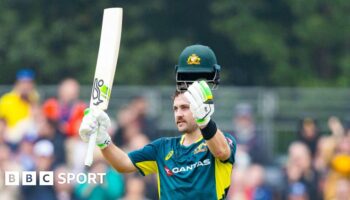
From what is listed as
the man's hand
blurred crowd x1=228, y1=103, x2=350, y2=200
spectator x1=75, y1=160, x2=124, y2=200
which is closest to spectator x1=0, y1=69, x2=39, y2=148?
spectator x1=75, y1=160, x2=124, y2=200

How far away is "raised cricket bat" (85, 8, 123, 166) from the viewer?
7.61 m

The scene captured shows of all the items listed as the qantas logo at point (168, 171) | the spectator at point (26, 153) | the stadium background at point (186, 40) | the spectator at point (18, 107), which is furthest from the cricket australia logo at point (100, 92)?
the stadium background at point (186, 40)

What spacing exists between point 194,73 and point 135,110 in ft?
20.7

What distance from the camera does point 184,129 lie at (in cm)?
728

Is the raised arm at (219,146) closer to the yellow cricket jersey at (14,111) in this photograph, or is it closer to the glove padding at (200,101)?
the glove padding at (200,101)

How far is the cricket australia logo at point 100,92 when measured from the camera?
7.60 metres

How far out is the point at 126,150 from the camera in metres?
12.7

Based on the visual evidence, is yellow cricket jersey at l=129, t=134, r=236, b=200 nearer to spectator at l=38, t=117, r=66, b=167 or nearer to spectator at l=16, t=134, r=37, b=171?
spectator at l=16, t=134, r=37, b=171

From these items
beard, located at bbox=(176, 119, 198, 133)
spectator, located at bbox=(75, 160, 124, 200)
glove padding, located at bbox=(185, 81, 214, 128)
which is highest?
glove padding, located at bbox=(185, 81, 214, 128)

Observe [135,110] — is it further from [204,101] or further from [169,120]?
[204,101]

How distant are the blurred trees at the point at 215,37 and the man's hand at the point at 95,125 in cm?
1227

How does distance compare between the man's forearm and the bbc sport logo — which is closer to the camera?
the man's forearm

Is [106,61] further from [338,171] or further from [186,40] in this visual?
[186,40]

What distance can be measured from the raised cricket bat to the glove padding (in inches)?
34.2
